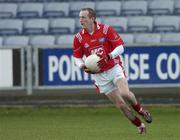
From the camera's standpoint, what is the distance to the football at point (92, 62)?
11.6m

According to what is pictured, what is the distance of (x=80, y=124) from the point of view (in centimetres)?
1535

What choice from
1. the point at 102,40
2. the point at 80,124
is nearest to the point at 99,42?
the point at 102,40

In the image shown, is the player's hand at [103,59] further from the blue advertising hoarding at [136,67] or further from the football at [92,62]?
the blue advertising hoarding at [136,67]

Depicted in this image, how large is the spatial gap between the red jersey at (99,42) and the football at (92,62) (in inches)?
6.6

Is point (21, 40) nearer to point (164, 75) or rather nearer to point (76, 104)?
point (76, 104)

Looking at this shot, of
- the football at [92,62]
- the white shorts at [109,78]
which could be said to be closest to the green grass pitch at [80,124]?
the white shorts at [109,78]

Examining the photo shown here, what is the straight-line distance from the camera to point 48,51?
750 inches

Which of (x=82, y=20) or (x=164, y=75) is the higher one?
(x=82, y=20)

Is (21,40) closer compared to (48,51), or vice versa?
(48,51)

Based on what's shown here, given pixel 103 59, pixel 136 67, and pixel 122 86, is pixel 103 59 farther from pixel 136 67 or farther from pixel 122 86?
pixel 136 67

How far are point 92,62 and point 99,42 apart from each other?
43 cm

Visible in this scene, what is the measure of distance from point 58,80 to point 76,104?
2.43 feet

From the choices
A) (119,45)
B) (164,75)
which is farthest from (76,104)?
(119,45)

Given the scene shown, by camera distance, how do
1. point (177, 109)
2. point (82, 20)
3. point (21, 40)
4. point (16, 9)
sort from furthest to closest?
point (16, 9), point (21, 40), point (177, 109), point (82, 20)
